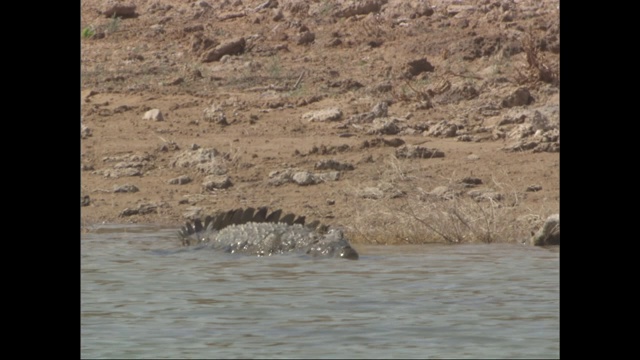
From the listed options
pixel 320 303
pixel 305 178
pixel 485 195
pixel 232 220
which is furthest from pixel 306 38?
pixel 320 303

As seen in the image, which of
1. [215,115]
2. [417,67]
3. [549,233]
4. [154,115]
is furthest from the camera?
[417,67]

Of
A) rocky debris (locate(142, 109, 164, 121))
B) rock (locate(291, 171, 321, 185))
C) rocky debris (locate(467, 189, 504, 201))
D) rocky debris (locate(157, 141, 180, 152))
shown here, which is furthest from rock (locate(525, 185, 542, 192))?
rocky debris (locate(142, 109, 164, 121))

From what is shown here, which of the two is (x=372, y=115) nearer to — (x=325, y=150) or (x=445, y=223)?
(x=325, y=150)

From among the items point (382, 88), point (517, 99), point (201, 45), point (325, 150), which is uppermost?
point (201, 45)

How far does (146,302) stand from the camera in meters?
8.59

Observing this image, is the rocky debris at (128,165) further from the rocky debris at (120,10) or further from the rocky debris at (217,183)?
the rocky debris at (120,10)

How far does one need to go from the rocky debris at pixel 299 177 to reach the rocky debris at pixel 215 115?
210 cm

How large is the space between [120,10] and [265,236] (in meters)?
9.96

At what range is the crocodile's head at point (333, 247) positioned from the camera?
10.6 m

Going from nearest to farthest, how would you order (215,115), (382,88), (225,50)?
(215,115)
(382,88)
(225,50)

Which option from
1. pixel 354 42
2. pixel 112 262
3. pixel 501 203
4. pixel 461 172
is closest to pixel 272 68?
pixel 354 42

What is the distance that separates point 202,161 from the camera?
563 inches

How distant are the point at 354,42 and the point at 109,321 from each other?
1094cm
